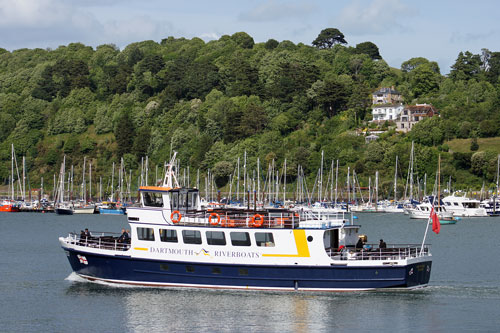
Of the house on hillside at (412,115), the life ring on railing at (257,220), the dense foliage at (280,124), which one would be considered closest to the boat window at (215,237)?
the life ring on railing at (257,220)

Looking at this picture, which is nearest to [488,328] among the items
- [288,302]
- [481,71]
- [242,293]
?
[288,302]

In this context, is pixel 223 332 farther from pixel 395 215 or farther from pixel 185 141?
pixel 185 141

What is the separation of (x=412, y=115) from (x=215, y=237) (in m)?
128

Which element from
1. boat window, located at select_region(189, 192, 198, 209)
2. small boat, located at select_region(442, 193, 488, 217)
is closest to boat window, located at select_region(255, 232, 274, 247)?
boat window, located at select_region(189, 192, 198, 209)

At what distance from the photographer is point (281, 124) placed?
16862 centimetres

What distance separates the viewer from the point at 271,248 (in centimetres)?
4216

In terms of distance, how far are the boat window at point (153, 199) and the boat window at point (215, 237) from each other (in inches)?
156

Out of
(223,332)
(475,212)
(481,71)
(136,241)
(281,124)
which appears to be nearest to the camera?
(223,332)

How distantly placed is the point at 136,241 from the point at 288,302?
9.25m

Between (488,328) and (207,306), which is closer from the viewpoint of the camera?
(488,328)

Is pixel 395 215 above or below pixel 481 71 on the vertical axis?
below

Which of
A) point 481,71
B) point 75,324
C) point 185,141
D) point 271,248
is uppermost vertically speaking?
point 481,71

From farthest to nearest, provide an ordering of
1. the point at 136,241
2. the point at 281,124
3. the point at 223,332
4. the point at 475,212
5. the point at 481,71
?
the point at 481,71 → the point at 281,124 → the point at 475,212 → the point at 136,241 → the point at 223,332

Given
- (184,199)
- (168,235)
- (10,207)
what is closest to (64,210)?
(10,207)
